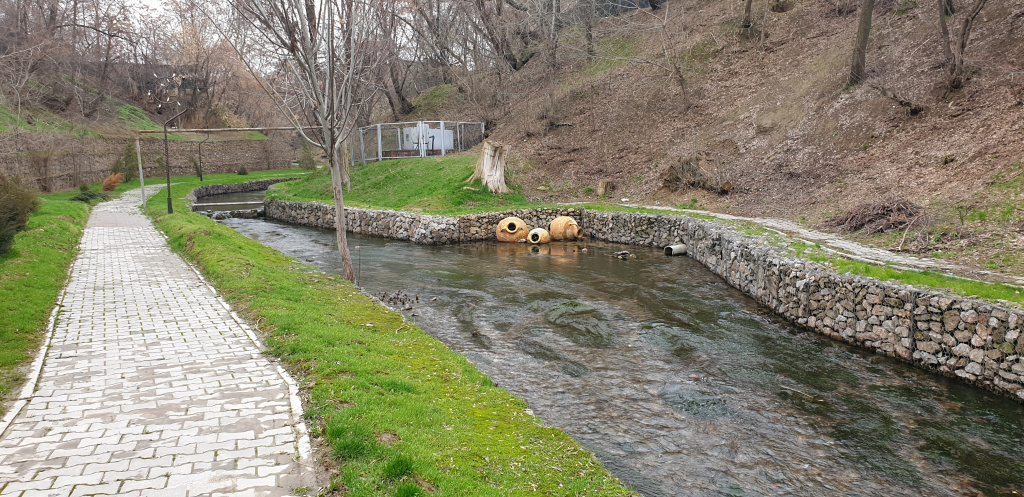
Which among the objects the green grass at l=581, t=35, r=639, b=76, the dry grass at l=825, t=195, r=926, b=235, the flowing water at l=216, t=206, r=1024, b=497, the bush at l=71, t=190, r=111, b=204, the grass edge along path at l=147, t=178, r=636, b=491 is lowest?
the flowing water at l=216, t=206, r=1024, b=497

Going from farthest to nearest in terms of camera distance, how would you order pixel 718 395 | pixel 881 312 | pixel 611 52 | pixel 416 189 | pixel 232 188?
pixel 232 188 < pixel 611 52 < pixel 416 189 < pixel 881 312 < pixel 718 395

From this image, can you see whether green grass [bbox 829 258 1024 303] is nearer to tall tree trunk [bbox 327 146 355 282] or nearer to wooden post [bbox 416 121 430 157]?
tall tree trunk [bbox 327 146 355 282]

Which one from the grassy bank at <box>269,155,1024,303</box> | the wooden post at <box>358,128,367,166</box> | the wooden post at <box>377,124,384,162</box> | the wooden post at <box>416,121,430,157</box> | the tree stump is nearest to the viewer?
the grassy bank at <box>269,155,1024,303</box>

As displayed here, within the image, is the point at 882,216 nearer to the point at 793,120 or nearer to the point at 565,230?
the point at 565,230

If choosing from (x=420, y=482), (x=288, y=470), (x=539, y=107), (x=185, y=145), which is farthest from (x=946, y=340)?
(x=185, y=145)

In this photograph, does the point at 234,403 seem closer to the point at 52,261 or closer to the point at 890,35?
the point at 52,261

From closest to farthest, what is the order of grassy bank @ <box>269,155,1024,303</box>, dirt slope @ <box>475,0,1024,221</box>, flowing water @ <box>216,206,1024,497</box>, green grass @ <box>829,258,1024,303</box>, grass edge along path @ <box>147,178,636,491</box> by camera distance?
1. grass edge along path @ <box>147,178,636,491</box>
2. flowing water @ <box>216,206,1024,497</box>
3. green grass @ <box>829,258,1024,303</box>
4. grassy bank @ <box>269,155,1024,303</box>
5. dirt slope @ <box>475,0,1024,221</box>

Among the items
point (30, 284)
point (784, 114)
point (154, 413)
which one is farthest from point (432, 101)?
point (154, 413)

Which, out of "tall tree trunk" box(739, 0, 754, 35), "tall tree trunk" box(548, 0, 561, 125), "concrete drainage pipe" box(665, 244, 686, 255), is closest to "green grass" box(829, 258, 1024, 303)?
"concrete drainage pipe" box(665, 244, 686, 255)

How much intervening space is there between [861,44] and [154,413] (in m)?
23.1

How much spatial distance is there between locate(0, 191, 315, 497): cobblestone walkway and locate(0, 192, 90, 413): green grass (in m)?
0.25

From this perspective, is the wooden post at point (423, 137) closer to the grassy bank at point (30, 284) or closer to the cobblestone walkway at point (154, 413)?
the grassy bank at point (30, 284)

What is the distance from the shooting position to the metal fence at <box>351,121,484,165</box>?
31.5 m

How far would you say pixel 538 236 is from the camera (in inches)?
830
